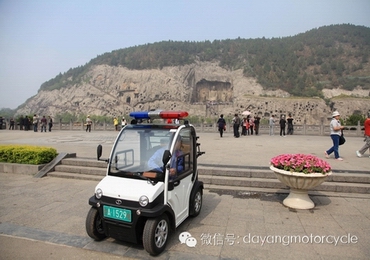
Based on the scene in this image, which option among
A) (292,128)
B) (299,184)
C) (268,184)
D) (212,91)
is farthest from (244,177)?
(212,91)

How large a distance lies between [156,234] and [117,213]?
0.64 m

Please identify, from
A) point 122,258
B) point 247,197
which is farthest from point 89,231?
point 247,197

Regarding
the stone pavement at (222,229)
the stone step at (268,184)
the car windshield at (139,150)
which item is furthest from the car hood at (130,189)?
the stone step at (268,184)

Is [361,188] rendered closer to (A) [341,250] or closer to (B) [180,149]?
(A) [341,250]

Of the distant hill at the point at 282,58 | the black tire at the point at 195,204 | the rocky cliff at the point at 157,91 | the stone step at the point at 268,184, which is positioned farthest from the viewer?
the rocky cliff at the point at 157,91

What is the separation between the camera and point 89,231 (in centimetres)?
400

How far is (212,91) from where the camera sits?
82.2 metres

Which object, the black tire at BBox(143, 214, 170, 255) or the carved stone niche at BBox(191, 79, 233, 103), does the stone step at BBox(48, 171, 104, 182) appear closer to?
the black tire at BBox(143, 214, 170, 255)

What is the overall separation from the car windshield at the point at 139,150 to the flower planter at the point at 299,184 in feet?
8.61

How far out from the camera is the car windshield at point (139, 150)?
4.05 m

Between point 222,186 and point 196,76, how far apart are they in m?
80.5

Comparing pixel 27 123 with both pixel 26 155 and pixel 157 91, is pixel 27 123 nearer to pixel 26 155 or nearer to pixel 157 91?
pixel 26 155

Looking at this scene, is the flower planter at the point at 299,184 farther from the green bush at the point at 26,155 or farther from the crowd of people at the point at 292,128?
the green bush at the point at 26,155

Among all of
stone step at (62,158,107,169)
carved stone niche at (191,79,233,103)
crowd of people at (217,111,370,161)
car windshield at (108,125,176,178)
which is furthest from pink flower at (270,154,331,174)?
carved stone niche at (191,79,233,103)
